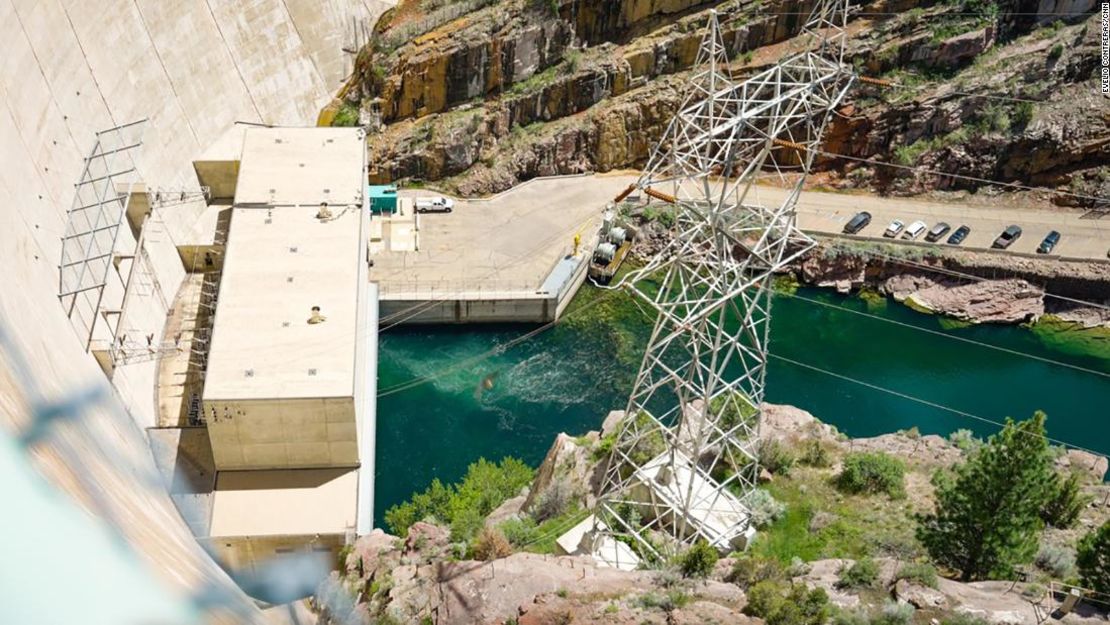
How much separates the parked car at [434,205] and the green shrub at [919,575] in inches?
1441

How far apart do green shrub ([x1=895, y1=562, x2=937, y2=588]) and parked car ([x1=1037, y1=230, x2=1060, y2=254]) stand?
3515cm

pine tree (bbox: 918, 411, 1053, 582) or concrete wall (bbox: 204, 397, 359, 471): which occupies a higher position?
pine tree (bbox: 918, 411, 1053, 582)

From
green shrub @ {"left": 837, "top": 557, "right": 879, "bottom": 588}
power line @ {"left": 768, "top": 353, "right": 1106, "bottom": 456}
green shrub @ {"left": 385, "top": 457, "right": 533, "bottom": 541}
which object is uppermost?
green shrub @ {"left": 837, "top": 557, "right": 879, "bottom": 588}

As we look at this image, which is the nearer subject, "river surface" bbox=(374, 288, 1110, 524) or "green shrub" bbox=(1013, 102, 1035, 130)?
"river surface" bbox=(374, 288, 1110, 524)

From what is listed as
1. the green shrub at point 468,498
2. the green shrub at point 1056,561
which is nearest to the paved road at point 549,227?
the green shrub at point 468,498

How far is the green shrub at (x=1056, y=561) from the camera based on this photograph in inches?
924

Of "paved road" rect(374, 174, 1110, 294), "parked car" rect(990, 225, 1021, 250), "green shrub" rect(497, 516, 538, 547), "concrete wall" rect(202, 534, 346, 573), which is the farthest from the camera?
"parked car" rect(990, 225, 1021, 250)

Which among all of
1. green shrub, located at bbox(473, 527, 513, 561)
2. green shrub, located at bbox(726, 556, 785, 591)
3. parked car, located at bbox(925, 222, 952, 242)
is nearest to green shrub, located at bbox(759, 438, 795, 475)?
green shrub, located at bbox(726, 556, 785, 591)

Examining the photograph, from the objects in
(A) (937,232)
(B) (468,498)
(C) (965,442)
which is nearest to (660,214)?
(A) (937,232)

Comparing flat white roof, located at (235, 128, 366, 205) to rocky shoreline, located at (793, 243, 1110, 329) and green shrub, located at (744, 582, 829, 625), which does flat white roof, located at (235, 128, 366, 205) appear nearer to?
rocky shoreline, located at (793, 243, 1110, 329)

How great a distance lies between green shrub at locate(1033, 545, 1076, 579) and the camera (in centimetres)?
2347

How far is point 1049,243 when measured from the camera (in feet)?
170

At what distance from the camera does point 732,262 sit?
89.9 feet

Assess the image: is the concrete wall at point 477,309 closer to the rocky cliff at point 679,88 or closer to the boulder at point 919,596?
the rocky cliff at point 679,88
